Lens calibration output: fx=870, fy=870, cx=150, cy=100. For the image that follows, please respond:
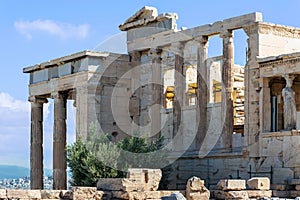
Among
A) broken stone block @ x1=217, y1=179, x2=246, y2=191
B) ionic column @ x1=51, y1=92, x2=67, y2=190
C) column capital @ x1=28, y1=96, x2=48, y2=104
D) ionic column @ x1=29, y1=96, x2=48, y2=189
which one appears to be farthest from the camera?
column capital @ x1=28, y1=96, x2=48, y2=104

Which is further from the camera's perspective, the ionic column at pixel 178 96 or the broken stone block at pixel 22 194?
the ionic column at pixel 178 96

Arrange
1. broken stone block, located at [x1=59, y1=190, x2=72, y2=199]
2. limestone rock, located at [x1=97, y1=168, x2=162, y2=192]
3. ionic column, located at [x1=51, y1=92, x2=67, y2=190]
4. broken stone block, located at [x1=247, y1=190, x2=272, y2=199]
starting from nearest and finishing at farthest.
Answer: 1. broken stone block, located at [x1=59, y1=190, x2=72, y2=199]
2. limestone rock, located at [x1=97, y1=168, x2=162, y2=192]
3. broken stone block, located at [x1=247, y1=190, x2=272, y2=199]
4. ionic column, located at [x1=51, y1=92, x2=67, y2=190]

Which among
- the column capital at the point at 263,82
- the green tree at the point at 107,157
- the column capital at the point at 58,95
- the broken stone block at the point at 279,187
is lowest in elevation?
the broken stone block at the point at 279,187

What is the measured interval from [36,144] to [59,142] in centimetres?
166

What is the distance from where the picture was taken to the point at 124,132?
26984mm

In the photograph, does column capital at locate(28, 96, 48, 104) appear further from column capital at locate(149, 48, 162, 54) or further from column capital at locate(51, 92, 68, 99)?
column capital at locate(149, 48, 162, 54)

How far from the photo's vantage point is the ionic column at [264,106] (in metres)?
22.9

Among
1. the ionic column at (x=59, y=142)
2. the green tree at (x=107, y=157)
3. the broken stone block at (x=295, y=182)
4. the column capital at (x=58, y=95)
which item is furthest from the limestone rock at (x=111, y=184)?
the column capital at (x=58, y=95)

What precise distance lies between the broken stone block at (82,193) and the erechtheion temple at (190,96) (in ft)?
18.1

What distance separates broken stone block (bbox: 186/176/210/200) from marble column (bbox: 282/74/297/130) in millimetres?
4105

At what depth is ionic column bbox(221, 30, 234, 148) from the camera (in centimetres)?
2403

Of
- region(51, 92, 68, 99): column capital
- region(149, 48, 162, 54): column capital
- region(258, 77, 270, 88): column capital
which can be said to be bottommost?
region(51, 92, 68, 99): column capital

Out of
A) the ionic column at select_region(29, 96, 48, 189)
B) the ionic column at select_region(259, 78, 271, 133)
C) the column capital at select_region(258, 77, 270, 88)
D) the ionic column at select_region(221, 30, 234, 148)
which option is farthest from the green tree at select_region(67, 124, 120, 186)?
the ionic column at select_region(29, 96, 48, 189)

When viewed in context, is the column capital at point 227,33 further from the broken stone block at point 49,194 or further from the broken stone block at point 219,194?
the broken stone block at point 49,194
